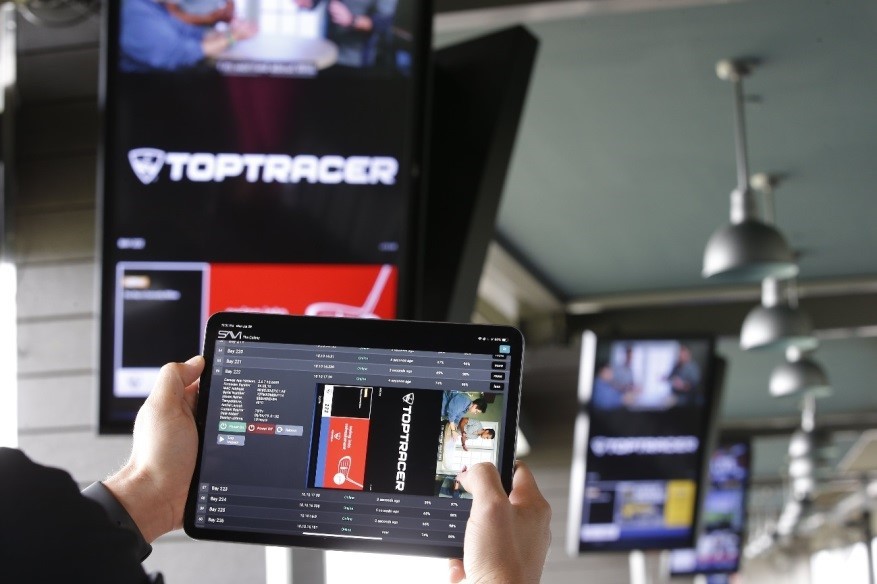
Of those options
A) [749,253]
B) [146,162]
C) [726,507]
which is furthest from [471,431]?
[726,507]

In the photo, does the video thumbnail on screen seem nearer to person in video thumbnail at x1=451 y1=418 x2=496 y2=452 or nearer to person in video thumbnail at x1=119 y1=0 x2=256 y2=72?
person in video thumbnail at x1=451 y1=418 x2=496 y2=452

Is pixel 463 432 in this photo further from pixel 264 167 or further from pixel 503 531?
pixel 264 167

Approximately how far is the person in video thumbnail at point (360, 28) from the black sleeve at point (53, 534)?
172 centimetres

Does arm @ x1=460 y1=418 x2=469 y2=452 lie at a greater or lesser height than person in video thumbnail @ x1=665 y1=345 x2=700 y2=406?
lesser

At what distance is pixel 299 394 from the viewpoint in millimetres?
1502

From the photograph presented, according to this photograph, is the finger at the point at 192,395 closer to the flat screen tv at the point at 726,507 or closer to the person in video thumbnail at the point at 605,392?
the person in video thumbnail at the point at 605,392

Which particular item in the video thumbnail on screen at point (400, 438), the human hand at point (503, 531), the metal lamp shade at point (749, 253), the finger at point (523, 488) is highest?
the metal lamp shade at point (749, 253)

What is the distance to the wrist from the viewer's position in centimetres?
136

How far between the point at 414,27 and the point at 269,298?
2.34 feet

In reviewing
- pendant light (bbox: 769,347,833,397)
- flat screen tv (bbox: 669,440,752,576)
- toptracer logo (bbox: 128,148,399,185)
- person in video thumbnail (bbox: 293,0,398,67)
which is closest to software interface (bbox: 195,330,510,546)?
toptracer logo (bbox: 128,148,399,185)

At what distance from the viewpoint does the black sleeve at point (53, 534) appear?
1.00 meters

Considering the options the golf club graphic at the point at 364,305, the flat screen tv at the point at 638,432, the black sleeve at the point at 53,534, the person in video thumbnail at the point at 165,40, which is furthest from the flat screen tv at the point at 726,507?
the black sleeve at the point at 53,534

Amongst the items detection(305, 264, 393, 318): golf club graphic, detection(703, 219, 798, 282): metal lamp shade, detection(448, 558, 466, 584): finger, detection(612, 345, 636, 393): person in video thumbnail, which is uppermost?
detection(703, 219, 798, 282): metal lamp shade

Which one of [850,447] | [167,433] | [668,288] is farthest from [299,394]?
[850,447]
